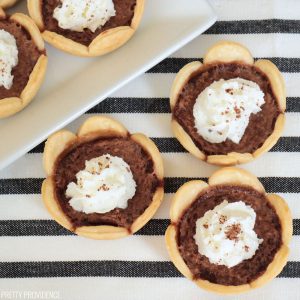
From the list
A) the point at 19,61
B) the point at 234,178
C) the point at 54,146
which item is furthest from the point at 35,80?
the point at 234,178

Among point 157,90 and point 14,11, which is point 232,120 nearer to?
point 157,90

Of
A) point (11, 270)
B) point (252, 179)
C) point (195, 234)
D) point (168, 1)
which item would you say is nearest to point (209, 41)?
point (168, 1)

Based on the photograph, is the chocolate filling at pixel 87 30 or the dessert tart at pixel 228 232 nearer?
the dessert tart at pixel 228 232

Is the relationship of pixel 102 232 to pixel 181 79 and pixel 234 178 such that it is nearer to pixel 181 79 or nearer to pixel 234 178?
pixel 234 178

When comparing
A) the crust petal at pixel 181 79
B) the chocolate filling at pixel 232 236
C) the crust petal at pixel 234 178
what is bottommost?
the chocolate filling at pixel 232 236

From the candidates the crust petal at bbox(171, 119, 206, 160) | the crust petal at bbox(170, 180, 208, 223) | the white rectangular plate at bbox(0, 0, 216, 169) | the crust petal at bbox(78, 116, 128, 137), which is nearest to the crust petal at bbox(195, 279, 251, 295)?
the crust petal at bbox(170, 180, 208, 223)

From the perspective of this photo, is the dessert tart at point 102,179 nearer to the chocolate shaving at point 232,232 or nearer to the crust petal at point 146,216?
the crust petal at point 146,216

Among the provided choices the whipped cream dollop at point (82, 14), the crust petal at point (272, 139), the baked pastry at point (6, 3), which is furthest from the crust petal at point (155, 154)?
the baked pastry at point (6, 3)
